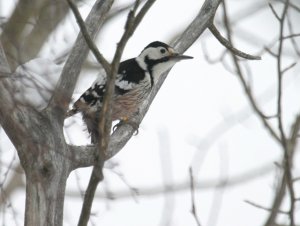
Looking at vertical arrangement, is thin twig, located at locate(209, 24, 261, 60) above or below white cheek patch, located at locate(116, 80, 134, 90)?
below

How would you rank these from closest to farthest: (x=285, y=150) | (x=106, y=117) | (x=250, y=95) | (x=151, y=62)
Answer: (x=106, y=117), (x=285, y=150), (x=250, y=95), (x=151, y=62)

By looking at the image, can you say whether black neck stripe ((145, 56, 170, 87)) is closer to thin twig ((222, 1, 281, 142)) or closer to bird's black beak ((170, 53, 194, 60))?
bird's black beak ((170, 53, 194, 60))

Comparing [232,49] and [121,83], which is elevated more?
[121,83]

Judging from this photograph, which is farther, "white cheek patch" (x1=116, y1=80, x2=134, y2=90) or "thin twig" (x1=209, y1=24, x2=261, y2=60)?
"white cheek patch" (x1=116, y1=80, x2=134, y2=90)

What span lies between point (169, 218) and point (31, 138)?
1302mm

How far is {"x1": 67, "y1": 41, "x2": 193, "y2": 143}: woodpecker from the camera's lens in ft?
17.3

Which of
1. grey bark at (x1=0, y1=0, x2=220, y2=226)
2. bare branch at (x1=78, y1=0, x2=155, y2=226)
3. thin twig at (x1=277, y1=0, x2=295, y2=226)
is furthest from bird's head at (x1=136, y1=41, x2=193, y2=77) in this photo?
bare branch at (x1=78, y1=0, x2=155, y2=226)

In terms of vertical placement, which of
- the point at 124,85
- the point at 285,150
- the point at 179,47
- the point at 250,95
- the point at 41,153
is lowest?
the point at 285,150

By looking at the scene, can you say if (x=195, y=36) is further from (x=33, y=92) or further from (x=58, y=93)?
(x=58, y=93)

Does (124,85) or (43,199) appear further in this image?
(124,85)

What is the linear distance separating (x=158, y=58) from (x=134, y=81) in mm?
300

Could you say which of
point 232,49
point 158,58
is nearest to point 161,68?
point 158,58

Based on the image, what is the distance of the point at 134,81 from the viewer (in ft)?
18.2

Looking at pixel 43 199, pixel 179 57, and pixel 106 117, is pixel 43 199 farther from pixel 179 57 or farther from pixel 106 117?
pixel 179 57
